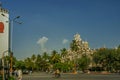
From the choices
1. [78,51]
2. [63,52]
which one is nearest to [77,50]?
[78,51]

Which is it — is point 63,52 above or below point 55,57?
above

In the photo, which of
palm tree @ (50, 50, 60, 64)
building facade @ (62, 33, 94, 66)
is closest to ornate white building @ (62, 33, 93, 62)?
building facade @ (62, 33, 94, 66)

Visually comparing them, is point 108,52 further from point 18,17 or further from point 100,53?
point 18,17

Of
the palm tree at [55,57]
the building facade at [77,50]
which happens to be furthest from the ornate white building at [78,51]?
the palm tree at [55,57]

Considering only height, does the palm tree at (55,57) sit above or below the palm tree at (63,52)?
below

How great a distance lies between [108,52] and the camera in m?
125

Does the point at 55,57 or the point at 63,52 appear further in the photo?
the point at 63,52

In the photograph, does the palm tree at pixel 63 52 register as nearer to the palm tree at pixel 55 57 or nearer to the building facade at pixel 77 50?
the building facade at pixel 77 50

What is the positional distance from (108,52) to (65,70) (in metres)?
33.7

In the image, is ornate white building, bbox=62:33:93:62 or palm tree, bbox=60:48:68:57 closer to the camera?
ornate white building, bbox=62:33:93:62

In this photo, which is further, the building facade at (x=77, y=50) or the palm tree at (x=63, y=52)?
the palm tree at (x=63, y=52)

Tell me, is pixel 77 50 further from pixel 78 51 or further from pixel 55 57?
pixel 55 57

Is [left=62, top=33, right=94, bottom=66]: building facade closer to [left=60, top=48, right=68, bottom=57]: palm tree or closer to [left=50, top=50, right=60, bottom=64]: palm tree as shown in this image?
[left=60, top=48, right=68, bottom=57]: palm tree

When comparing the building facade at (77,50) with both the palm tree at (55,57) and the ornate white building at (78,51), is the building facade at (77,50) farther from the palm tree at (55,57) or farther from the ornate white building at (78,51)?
the palm tree at (55,57)
